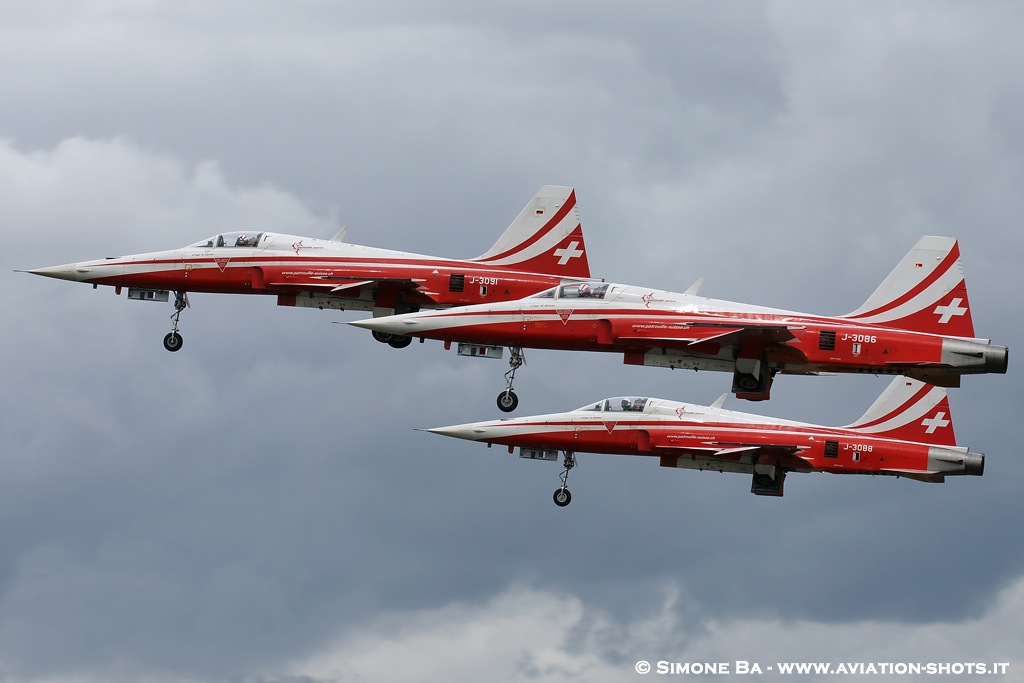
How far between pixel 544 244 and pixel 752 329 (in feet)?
30.3

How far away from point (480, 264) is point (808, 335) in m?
11.9

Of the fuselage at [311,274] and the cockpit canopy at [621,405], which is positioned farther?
the cockpit canopy at [621,405]

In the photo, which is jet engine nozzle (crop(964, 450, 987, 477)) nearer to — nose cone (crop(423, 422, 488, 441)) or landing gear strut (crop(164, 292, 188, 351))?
nose cone (crop(423, 422, 488, 441))

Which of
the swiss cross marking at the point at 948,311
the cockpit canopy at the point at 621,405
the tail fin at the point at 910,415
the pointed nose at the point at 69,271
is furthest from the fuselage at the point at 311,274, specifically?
the tail fin at the point at 910,415

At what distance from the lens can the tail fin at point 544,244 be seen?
75938 millimetres

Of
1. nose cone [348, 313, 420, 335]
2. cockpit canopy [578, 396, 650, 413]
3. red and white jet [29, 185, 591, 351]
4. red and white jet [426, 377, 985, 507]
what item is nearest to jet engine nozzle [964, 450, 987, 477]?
red and white jet [426, 377, 985, 507]

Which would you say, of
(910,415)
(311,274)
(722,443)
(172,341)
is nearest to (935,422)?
(910,415)

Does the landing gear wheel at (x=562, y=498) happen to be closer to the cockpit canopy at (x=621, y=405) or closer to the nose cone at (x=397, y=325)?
the cockpit canopy at (x=621, y=405)

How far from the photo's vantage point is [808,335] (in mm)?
71375

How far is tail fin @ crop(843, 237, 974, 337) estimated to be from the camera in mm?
71812

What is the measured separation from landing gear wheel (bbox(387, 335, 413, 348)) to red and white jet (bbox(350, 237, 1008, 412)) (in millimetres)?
4287

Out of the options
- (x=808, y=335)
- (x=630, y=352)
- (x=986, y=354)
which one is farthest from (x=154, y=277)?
(x=986, y=354)

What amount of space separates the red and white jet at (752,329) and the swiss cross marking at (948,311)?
3cm

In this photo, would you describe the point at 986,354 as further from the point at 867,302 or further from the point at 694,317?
the point at 694,317
